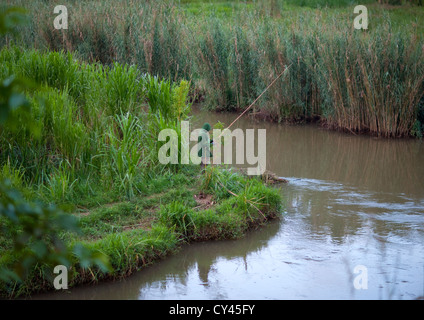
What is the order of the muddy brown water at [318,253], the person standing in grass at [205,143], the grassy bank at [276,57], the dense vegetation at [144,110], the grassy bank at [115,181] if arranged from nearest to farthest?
the muddy brown water at [318,253] → the dense vegetation at [144,110] → the grassy bank at [115,181] → the person standing in grass at [205,143] → the grassy bank at [276,57]

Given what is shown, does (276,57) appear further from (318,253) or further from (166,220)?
(318,253)

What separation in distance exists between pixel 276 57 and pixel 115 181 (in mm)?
5872

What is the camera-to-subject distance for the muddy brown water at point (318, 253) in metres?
4.36

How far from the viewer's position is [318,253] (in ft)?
16.5

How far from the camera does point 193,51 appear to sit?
11.9 metres

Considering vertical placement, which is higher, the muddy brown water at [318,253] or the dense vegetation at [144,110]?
the dense vegetation at [144,110]

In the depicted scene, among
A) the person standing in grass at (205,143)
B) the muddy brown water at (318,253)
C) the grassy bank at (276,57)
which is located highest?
the grassy bank at (276,57)

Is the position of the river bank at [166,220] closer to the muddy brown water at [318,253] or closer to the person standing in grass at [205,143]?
the muddy brown water at [318,253]

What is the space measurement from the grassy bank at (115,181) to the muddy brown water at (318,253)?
195 mm

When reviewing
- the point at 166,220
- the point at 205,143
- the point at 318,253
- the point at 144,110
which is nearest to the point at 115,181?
the point at 166,220

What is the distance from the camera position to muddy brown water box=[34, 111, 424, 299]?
4.36 metres

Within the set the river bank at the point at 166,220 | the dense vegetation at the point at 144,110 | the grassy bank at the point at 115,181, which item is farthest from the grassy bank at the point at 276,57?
the river bank at the point at 166,220

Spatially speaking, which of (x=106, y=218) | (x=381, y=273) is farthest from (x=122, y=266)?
(x=381, y=273)

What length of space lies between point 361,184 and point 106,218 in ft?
12.7
